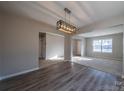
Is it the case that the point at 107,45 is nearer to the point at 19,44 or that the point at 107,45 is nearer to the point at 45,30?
the point at 45,30

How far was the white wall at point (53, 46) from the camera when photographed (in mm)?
7781

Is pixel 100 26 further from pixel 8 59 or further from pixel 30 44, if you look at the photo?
pixel 8 59

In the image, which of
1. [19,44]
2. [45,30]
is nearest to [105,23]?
[45,30]

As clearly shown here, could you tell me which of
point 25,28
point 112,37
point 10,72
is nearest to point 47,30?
point 25,28

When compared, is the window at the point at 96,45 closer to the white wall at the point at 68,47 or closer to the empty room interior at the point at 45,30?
the white wall at the point at 68,47

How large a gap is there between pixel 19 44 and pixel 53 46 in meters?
5.07

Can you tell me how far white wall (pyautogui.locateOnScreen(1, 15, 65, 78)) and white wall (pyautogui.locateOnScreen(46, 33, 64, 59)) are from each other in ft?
11.4

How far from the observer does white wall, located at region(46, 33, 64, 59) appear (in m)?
7.78

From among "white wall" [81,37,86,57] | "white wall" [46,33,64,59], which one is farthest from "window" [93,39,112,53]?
"white wall" [46,33,64,59]

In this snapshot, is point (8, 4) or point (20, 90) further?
point (8, 4)

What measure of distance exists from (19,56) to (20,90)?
65.5 inches

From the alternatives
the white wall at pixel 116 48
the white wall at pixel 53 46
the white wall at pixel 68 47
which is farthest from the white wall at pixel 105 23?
the white wall at pixel 116 48

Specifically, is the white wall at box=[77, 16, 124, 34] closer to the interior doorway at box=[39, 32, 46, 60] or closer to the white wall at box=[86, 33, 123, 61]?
the interior doorway at box=[39, 32, 46, 60]

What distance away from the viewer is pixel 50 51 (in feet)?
26.4
